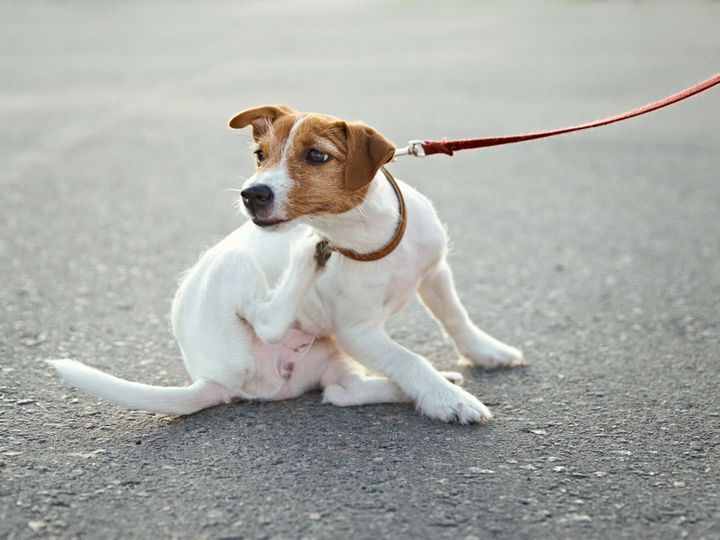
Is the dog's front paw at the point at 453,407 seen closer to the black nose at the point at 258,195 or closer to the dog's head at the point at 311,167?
the dog's head at the point at 311,167

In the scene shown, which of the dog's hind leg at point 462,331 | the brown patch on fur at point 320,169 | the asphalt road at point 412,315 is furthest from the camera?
the dog's hind leg at point 462,331

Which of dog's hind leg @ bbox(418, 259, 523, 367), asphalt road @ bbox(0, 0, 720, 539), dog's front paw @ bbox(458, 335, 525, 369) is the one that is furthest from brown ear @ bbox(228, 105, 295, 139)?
dog's front paw @ bbox(458, 335, 525, 369)

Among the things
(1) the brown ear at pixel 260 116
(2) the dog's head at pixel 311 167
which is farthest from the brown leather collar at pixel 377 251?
(1) the brown ear at pixel 260 116

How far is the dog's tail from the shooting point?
12.4ft

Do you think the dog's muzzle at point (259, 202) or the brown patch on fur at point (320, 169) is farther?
the brown patch on fur at point (320, 169)

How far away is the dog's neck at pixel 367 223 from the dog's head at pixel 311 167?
5cm

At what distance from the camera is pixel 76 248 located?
7.03 meters

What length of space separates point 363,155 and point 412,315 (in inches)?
85.6

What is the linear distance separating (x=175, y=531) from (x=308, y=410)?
1111 millimetres

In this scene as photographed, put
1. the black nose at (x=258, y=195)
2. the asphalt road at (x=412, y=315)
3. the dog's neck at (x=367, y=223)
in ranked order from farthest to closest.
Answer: the dog's neck at (x=367, y=223) → the black nose at (x=258, y=195) → the asphalt road at (x=412, y=315)

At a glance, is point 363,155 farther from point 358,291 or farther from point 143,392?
point 143,392

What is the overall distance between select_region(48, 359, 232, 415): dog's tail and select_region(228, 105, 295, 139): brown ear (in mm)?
1111

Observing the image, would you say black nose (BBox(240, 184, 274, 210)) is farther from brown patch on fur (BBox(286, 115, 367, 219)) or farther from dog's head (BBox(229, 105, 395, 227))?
brown patch on fur (BBox(286, 115, 367, 219))

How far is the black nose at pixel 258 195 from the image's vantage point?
3.65 meters
